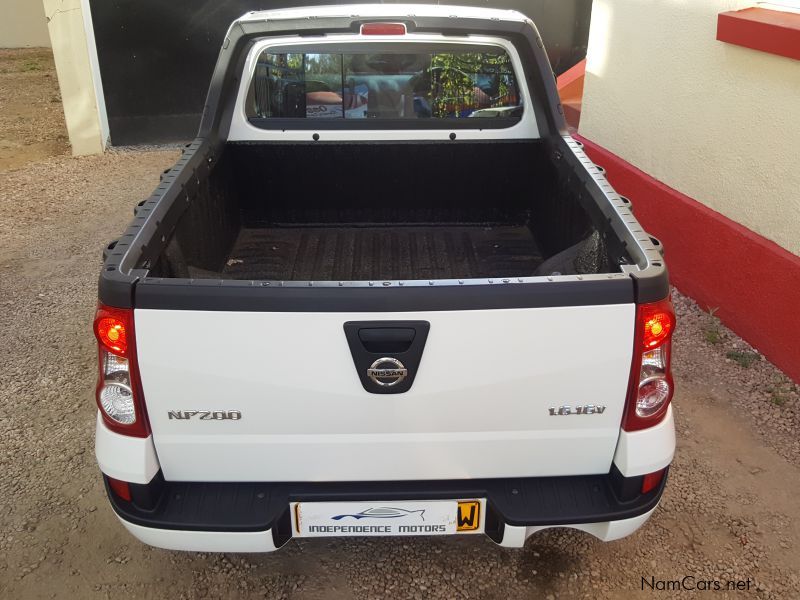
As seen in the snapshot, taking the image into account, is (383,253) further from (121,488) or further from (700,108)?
(700,108)

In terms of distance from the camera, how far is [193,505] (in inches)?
87.3

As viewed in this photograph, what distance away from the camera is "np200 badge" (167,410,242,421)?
2098 mm

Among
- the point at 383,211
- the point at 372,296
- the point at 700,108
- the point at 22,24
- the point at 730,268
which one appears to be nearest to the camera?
the point at 372,296

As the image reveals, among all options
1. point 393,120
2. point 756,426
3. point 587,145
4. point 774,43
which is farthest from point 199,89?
point 756,426

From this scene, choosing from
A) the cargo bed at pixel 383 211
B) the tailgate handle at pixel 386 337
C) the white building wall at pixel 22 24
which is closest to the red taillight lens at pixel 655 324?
the tailgate handle at pixel 386 337

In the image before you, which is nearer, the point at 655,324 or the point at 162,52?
the point at 655,324

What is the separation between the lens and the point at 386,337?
2.03 m

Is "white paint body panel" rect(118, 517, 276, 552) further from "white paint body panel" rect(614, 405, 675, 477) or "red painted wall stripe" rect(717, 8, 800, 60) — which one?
"red painted wall stripe" rect(717, 8, 800, 60)

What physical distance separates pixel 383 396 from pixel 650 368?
2.58ft

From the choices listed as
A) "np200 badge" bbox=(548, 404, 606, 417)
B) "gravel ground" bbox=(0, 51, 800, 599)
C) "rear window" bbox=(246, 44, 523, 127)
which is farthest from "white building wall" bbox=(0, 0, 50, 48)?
"np200 badge" bbox=(548, 404, 606, 417)

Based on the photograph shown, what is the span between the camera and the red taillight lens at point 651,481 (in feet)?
7.43

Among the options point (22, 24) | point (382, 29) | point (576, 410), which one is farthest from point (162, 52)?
point (22, 24)

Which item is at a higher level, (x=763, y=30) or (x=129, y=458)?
(x=763, y=30)

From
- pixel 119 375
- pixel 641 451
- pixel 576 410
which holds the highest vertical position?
pixel 119 375
